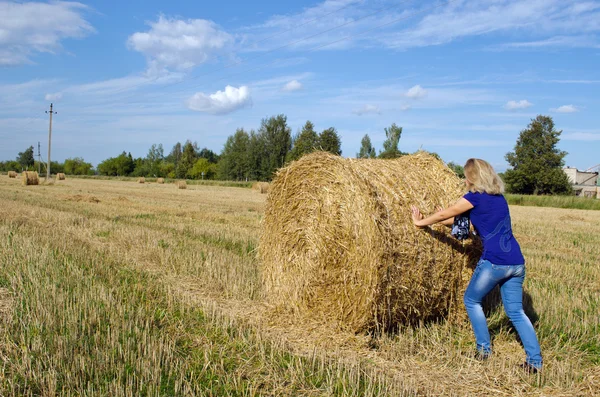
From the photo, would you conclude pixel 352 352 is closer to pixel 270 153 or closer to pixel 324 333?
pixel 324 333

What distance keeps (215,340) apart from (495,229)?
2934 mm

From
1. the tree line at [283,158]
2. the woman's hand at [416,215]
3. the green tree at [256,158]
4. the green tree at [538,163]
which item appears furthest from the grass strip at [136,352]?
the green tree at [256,158]

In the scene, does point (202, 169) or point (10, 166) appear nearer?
point (202, 169)

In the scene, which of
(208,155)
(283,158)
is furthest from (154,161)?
(283,158)

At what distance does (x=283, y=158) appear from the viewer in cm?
5584

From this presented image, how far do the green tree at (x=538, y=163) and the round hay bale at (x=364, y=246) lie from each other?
53734 millimetres

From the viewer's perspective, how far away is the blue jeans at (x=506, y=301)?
4.68m

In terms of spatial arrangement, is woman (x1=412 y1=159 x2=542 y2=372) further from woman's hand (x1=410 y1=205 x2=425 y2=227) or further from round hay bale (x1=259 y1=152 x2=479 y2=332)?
round hay bale (x1=259 y1=152 x2=479 y2=332)

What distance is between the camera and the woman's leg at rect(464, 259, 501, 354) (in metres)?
4.93

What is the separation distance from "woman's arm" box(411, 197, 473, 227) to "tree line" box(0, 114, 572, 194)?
85.0 feet

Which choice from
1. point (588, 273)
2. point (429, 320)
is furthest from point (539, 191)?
point (429, 320)

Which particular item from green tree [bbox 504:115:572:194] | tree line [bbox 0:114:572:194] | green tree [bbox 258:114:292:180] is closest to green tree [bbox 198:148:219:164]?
tree line [bbox 0:114:572:194]

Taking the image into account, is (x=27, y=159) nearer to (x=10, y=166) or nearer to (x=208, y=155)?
(x=10, y=166)

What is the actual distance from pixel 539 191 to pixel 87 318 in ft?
198
